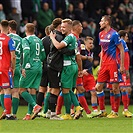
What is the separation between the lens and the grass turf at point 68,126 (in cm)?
1375

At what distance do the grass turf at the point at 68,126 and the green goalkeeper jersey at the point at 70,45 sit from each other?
54.0 inches

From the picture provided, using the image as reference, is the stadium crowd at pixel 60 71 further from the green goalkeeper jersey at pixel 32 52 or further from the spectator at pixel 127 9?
the spectator at pixel 127 9

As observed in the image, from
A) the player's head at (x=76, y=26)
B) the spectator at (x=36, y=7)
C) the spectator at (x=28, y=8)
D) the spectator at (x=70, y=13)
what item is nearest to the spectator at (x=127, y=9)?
the spectator at (x=70, y=13)

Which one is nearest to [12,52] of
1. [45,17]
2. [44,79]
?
[44,79]

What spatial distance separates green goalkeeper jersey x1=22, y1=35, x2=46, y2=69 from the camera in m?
16.6

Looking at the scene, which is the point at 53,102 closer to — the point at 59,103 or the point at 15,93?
the point at 15,93

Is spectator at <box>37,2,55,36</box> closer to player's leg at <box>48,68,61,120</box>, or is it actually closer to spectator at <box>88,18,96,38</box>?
spectator at <box>88,18,96,38</box>

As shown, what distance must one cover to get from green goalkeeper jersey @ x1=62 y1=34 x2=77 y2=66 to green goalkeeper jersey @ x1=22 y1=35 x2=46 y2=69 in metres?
0.75

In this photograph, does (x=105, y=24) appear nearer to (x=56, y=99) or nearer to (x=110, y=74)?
(x=110, y=74)

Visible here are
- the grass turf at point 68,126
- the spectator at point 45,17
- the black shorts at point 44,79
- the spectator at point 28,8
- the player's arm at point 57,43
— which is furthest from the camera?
the spectator at point 28,8

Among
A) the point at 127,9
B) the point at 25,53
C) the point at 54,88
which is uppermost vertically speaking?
the point at 127,9

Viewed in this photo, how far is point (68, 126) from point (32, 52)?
9.08 ft

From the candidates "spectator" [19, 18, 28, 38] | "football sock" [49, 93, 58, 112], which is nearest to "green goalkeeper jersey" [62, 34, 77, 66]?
"football sock" [49, 93, 58, 112]

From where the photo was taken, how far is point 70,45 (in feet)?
53.4
